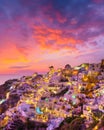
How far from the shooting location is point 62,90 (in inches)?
2776

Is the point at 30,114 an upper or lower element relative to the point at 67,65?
lower

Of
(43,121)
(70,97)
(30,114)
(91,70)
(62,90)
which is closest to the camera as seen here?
(43,121)

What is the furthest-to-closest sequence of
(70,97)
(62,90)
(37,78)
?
1. (37,78)
2. (62,90)
3. (70,97)

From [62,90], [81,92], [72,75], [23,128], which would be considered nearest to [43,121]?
[23,128]

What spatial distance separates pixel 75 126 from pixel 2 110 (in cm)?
3441

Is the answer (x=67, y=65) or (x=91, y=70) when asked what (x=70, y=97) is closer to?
(x=91, y=70)

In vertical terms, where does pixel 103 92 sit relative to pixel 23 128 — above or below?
above

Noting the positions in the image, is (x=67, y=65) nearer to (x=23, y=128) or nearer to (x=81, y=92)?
(x=81, y=92)

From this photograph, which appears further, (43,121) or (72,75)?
(72,75)

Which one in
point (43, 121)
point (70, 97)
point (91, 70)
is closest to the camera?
point (43, 121)

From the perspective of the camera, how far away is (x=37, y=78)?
300 ft

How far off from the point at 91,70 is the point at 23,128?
34770 millimetres

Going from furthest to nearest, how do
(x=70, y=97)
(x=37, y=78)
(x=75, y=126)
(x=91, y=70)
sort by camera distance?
(x=37, y=78), (x=91, y=70), (x=70, y=97), (x=75, y=126)

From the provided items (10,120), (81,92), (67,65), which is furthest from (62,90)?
(67,65)
